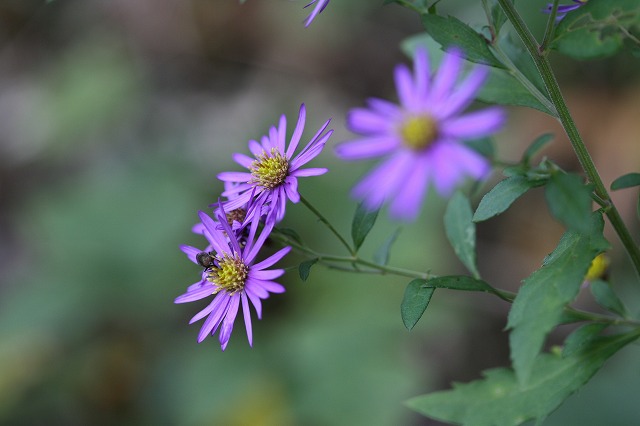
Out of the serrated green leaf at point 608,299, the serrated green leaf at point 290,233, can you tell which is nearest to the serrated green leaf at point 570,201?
the serrated green leaf at point 290,233

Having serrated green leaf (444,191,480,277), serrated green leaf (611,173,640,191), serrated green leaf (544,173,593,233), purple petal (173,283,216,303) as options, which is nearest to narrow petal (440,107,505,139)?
serrated green leaf (544,173,593,233)

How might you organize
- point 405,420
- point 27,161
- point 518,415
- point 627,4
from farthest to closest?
point 27,161, point 405,420, point 518,415, point 627,4

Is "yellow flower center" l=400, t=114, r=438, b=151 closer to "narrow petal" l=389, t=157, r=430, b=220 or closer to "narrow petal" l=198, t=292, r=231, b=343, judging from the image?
"narrow petal" l=389, t=157, r=430, b=220

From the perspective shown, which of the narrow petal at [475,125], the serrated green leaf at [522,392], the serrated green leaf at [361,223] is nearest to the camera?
the narrow petal at [475,125]

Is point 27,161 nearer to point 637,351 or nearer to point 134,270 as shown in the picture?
point 134,270

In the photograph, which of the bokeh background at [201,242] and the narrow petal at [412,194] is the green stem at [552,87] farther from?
the bokeh background at [201,242]

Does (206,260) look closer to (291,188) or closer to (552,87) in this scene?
(291,188)

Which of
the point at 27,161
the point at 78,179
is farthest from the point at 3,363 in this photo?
the point at 27,161
